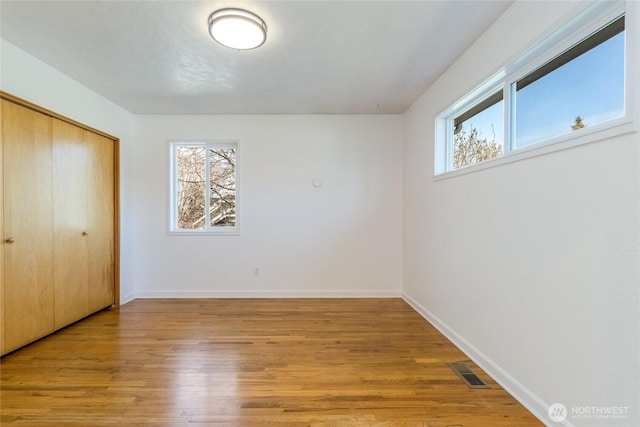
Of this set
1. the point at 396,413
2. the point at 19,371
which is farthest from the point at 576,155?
the point at 19,371

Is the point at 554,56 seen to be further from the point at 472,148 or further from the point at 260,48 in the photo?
the point at 260,48

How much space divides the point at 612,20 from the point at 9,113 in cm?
398

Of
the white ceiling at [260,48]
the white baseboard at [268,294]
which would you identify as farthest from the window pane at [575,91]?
the white baseboard at [268,294]

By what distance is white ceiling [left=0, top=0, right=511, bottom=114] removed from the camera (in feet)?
5.80

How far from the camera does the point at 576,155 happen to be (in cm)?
134

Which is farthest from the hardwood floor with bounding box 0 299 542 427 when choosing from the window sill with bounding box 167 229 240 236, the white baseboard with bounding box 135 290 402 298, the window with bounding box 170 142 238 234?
the window with bounding box 170 142 238 234

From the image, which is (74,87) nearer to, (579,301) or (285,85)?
(285,85)

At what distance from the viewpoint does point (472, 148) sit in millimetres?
2447

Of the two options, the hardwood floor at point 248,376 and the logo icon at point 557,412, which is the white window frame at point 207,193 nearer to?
the hardwood floor at point 248,376

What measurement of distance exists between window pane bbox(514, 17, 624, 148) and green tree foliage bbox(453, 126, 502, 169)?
0.99ft

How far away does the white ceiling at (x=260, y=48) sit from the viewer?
5.80 ft

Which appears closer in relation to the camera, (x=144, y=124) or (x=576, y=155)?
(x=576, y=155)

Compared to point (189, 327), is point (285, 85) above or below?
above

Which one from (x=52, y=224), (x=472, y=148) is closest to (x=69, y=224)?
(x=52, y=224)
